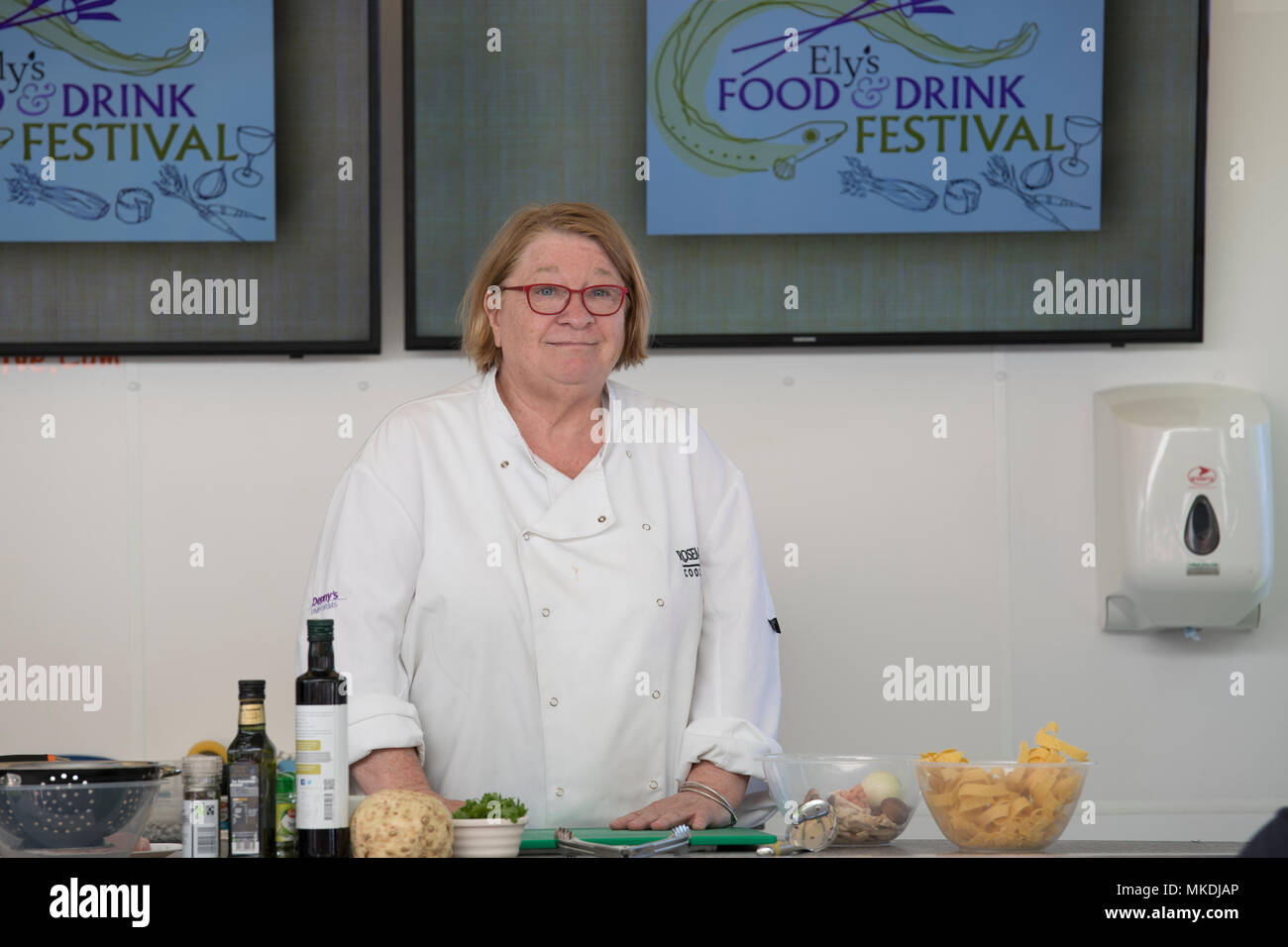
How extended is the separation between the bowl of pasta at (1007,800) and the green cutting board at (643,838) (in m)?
0.22

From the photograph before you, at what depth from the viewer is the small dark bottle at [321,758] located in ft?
4.47

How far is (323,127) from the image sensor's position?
9.18 ft

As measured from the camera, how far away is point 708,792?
1.98m

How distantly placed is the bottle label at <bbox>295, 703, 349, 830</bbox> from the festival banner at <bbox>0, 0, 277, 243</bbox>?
1643 mm

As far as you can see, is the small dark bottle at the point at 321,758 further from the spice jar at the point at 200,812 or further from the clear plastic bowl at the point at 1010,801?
the clear plastic bowl at the point at 1010,801

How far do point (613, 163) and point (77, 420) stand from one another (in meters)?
1.24

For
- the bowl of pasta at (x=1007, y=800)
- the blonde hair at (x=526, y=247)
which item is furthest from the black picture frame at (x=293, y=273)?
the bowl of pasta at (x=1007, y=800)

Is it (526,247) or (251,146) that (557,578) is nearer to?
(526,247)

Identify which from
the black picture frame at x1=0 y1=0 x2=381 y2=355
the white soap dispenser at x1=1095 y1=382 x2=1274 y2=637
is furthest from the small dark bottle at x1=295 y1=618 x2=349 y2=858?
the white soap dispenser at x1=1095 y1=382 x2=1274 y2=637

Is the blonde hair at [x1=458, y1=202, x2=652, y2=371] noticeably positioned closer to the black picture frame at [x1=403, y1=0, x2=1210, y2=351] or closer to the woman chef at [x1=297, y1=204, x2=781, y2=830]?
the woman chef at [x1=297, y1=204, x2=781, y2=830]

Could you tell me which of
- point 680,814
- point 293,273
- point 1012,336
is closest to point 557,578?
point 680,814
